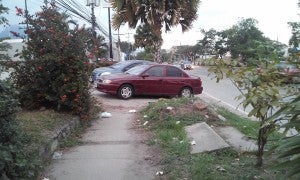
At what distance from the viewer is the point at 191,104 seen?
1040 cm

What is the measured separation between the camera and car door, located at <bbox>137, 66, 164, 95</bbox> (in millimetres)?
15516

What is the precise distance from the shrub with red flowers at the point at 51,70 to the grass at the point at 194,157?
1932 millimetres

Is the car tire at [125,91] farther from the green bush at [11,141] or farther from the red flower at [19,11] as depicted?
the green bush at [11,141]

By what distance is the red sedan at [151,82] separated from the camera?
1501cm

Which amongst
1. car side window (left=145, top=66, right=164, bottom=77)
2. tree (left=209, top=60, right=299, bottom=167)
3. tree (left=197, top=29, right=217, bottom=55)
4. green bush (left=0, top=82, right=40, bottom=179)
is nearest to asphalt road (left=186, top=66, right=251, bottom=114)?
car side window (left=145, top=66, right=164, bottom=77)

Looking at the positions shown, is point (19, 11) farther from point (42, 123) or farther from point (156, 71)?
point (156, 71)

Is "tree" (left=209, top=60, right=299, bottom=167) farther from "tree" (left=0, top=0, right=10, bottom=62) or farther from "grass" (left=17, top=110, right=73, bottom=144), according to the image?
"grass" (left=17, top=110, right=73, bottom=144)

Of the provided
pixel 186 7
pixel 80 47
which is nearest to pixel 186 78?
pixel 80 47

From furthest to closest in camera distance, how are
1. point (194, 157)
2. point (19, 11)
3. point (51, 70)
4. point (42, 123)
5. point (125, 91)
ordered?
point (125, 91) < point (51, 70) < point (19, 11) < point (42, 123) < point (194, 157)

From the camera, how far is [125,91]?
15.1m

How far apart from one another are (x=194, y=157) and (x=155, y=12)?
1987 cm

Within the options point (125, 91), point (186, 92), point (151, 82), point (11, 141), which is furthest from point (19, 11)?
point (186, 92)

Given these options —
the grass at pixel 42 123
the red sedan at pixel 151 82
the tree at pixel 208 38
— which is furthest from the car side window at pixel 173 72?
the tree at pixel 208 38

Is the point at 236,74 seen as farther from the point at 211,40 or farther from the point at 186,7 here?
the point at 211,40
